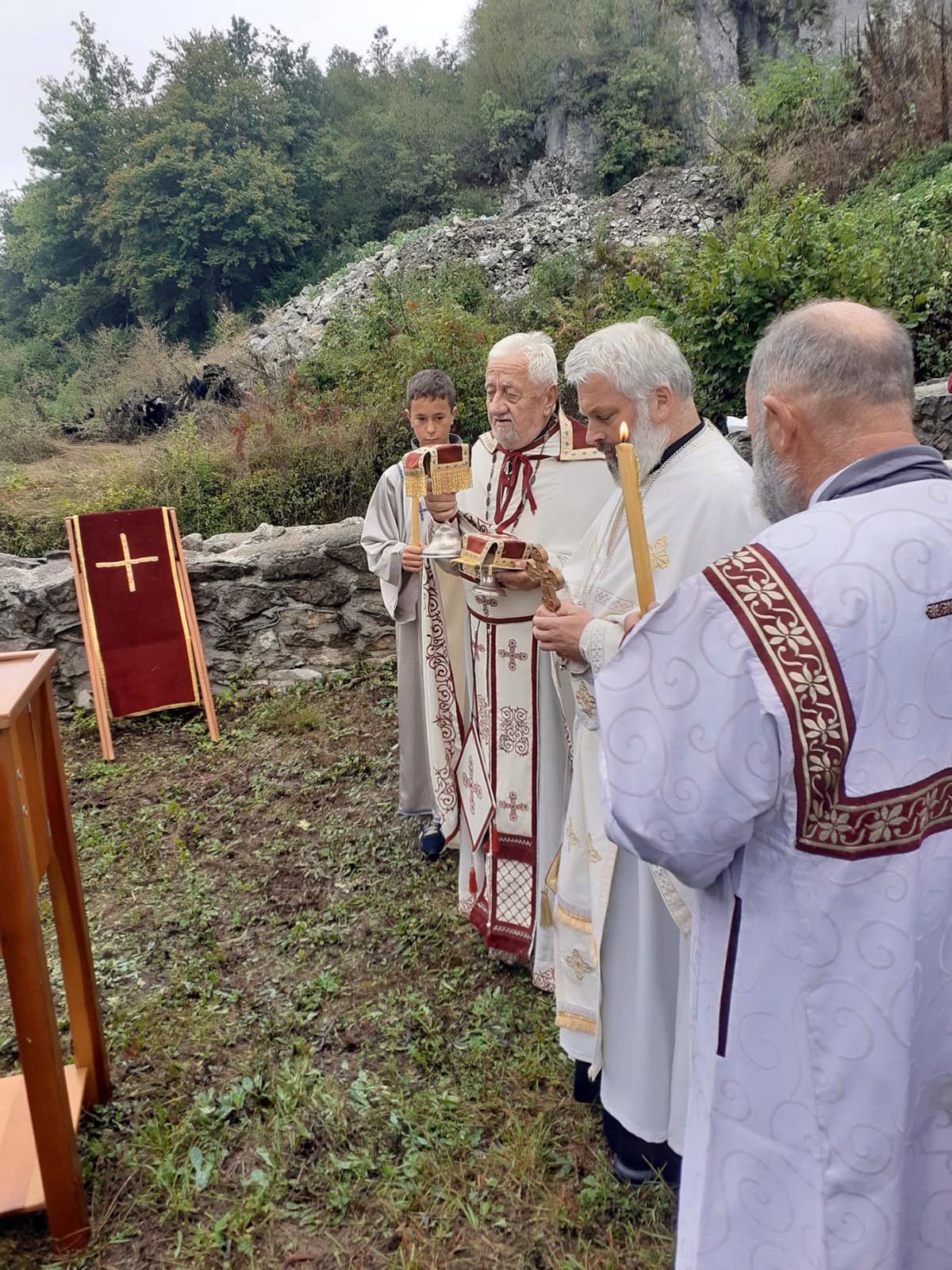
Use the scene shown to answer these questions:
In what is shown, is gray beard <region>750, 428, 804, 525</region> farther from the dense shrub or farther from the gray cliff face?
the gray cliff face

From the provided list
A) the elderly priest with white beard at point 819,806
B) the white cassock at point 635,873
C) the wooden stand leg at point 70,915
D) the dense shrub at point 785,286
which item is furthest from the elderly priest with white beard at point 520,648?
the dense shrub at point 785,286

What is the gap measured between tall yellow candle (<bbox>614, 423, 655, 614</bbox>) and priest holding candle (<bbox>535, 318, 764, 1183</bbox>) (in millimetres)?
516

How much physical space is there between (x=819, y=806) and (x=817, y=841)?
6 cm

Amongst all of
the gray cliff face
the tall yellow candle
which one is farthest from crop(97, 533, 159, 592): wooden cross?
the gray cliff face

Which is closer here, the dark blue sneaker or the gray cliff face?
the dark blue sneaker

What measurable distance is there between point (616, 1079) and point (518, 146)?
30316mm

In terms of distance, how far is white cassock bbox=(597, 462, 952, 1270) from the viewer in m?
1.03

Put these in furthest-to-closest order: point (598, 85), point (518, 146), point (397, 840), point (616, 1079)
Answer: point (518, 146), point (598, 85), point (397, 840), point (616, 1079)

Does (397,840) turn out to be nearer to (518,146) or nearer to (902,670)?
(902,670)

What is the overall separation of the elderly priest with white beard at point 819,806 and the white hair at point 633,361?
716 mm

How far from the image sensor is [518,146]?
27125 mm

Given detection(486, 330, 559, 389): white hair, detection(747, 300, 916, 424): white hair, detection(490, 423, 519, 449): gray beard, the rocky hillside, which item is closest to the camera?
detection(747, 300, 916, 424): white hair

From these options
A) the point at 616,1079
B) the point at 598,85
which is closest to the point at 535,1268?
the point at 616,1079

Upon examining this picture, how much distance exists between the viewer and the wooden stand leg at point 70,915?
6.91 ft
